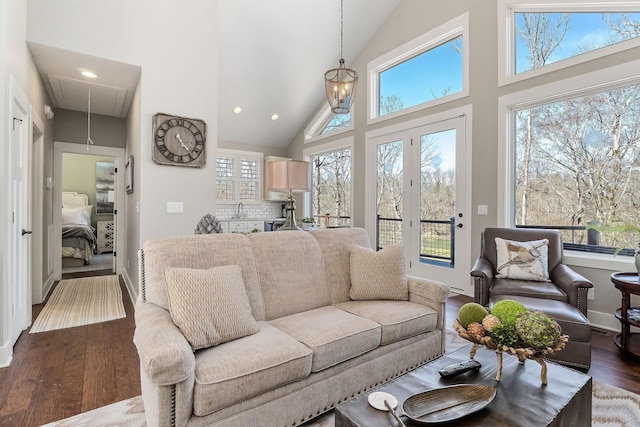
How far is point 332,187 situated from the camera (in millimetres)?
6609

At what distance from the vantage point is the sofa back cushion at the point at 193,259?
1.80m

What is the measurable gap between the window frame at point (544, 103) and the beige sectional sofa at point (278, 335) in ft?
6.75

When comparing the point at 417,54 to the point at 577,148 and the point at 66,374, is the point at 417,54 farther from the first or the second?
the point at 66,374

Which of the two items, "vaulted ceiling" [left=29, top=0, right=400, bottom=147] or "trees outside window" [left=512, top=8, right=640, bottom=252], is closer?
"trees outside window" [left=512, top=8, right=640, bottom=252]

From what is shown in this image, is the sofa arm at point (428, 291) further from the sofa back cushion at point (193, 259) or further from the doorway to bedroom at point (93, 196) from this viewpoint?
the doorway to bedroom at point (93, 196)

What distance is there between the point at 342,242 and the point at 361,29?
4.28 meters

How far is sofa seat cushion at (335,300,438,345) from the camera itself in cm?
195

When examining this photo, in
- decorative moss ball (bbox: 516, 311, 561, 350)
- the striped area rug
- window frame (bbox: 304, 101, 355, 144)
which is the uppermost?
window frame (bbox: 304, 101, 355, 144)

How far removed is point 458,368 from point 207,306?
1206 mm

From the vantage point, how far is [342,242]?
8.48ft

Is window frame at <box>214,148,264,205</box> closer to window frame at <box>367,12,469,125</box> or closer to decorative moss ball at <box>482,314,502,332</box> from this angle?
window frame at <box>367,12,469,125</box>

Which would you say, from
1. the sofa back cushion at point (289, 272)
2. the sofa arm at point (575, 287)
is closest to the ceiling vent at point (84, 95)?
the sofa back cushion at point (289, 272)

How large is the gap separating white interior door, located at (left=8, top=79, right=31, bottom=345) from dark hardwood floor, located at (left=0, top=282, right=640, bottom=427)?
26 cm

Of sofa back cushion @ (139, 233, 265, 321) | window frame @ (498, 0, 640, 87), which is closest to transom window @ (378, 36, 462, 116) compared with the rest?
window frame @ (498, 0, 640, 87)
